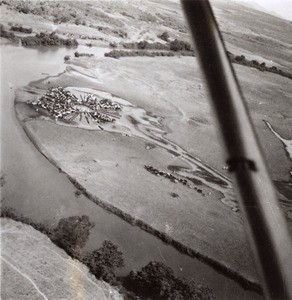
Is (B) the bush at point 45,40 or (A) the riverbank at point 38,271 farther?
(B) the bush at point 45,40

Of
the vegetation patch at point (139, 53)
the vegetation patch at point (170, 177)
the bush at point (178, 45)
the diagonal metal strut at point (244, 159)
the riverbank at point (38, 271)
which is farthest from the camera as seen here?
the bush at point (178, 45)

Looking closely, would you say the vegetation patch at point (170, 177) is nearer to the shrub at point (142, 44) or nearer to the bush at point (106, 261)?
the bush at point (106, 261)

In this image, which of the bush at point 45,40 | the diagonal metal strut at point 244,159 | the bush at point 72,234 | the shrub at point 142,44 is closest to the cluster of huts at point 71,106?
the bush at point 45,40

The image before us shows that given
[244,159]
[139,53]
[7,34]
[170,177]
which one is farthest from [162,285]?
[7,34]

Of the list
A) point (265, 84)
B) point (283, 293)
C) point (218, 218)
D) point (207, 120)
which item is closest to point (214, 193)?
point (218, 218)

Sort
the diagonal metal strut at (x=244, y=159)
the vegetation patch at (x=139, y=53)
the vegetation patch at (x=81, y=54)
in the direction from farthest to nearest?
the vegetation patch at (x=139, y=53) < the vegetation patch at (x=81, y=54) < the diagonal metal strut at (x=244, y=159)
